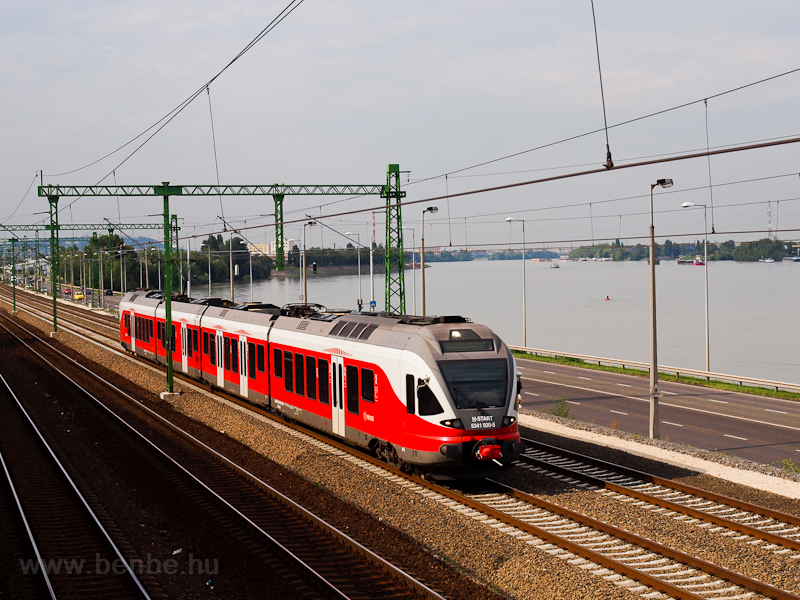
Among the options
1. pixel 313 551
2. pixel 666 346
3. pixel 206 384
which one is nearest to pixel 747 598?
pixel 313 551

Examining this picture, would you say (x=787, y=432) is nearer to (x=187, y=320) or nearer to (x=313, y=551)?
(x=313, y=551)

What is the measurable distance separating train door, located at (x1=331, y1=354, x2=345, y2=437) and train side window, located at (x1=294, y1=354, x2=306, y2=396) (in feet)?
6.65

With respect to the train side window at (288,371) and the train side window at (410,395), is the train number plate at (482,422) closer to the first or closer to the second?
the train side window at (410,395)

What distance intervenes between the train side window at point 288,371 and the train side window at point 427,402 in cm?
735

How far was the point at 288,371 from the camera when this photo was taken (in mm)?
21641

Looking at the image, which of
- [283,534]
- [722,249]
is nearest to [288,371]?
[283,534]

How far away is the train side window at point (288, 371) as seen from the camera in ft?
70.3

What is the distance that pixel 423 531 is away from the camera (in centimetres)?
1291

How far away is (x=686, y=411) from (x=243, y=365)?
62.2 feet

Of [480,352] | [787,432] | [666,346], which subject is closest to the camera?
[480,352]

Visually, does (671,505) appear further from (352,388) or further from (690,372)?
(690,372)

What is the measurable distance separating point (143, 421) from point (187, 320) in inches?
317
